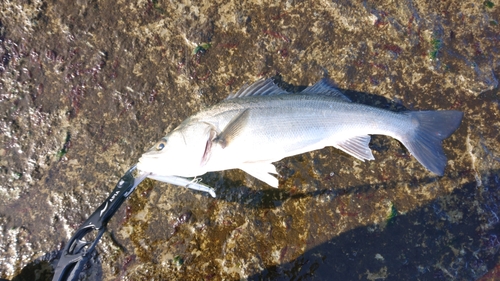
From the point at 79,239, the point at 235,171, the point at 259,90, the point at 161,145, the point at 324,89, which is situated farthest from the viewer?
the point at 235,171

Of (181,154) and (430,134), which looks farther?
(430,134)

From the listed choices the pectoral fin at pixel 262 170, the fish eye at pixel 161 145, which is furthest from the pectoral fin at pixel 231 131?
the fish eye at pixel 161 145

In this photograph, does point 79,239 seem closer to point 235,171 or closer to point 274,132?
point 235,171

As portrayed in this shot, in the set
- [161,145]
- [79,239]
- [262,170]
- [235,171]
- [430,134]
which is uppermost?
[161,145]

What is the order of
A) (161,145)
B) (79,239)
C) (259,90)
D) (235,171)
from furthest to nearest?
(235,171), (259,90), (161,145), (79,239)

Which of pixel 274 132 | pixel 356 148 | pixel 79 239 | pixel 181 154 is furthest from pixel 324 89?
pixel 79 239

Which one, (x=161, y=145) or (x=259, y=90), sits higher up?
(x=161, y=145)

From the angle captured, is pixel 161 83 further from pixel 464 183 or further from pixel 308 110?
pixel 464 183

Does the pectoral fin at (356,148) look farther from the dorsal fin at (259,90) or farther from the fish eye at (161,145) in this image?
the fish eye at (161,145)
